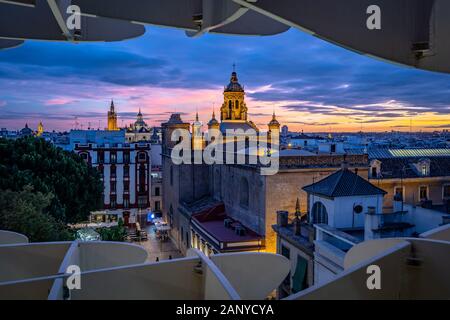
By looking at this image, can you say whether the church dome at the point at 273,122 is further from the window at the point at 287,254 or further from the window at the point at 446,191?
the window at the point at 287,254

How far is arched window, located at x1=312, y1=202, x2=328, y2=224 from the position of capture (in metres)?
16.0

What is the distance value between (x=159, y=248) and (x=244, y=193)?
1207 centimetres

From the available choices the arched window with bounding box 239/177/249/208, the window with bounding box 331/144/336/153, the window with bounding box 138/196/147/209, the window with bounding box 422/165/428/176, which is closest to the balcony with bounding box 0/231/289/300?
the arched window with bounding box 239/177/249/208

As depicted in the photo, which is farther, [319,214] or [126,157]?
[126,157]

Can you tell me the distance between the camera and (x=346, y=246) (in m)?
12.3

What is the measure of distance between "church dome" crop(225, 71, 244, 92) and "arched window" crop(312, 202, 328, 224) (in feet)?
109

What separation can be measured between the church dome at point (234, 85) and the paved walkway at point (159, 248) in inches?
742

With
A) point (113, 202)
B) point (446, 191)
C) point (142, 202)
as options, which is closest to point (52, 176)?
point (446, 191)

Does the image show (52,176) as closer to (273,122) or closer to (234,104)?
(273,122)

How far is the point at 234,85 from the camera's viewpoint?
48812 millimetres

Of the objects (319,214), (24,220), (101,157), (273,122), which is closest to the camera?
(24,220)

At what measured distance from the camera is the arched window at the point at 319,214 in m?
16.0

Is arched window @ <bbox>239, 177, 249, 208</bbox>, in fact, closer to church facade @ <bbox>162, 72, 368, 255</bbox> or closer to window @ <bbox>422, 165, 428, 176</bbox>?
church facade @ <bbox>162, 72, 368, 255</bbox>

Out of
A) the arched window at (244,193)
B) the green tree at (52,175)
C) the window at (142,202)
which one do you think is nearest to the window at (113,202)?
the window at (142,202)
